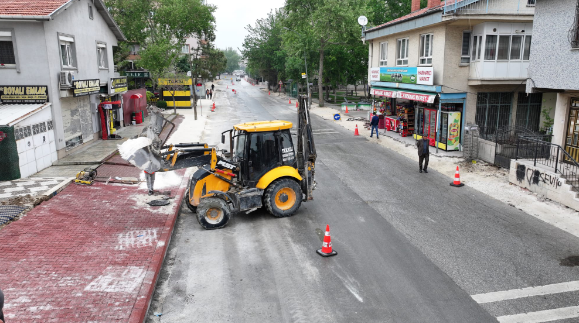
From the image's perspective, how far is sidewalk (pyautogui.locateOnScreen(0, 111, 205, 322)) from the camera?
732cm

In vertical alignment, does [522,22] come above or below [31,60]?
above

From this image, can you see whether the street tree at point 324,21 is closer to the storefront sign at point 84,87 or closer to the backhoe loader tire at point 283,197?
the storefront sign at point 84,87

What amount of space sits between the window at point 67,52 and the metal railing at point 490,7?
1725 centimetres

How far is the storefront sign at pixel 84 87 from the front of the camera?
19.0 m

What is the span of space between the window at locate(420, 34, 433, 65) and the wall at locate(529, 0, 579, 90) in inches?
282

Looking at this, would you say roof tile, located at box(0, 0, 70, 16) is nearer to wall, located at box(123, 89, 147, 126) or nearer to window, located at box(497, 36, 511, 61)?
wall, located at box(123, 89, 147, 126)

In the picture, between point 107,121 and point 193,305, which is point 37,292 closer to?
point 193,305

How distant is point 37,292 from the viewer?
7.82 metres

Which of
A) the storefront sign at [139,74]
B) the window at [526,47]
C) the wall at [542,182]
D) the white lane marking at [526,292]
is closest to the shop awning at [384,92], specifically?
the window at [526,47]

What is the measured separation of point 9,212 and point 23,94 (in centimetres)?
749

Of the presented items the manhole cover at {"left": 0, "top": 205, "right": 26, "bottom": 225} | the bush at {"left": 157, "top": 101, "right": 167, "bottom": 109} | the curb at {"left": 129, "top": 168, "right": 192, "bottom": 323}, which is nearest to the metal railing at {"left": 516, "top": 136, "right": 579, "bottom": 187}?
the curb at {"left": 129, "top": 168, "right": 192, "bottom": 323}

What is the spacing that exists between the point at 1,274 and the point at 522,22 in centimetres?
2182

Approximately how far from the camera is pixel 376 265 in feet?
29.2

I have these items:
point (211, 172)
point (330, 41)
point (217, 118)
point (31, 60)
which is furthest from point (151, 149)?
point (330, 41)
